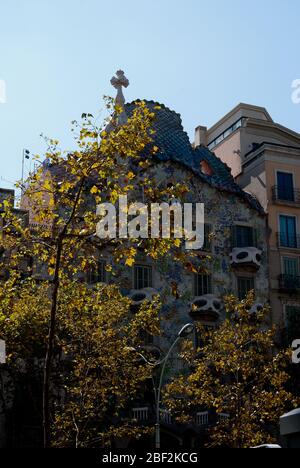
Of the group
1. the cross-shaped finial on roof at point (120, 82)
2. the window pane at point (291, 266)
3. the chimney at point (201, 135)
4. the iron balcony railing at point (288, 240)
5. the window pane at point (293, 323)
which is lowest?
the window pane at point (293, 323)

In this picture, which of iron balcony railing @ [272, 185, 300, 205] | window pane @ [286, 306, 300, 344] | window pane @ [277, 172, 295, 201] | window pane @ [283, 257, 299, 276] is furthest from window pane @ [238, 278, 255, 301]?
window pane @ [277, 172, 295, 201]

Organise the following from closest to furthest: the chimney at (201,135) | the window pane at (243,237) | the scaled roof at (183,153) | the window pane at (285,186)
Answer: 1. the scaled roof at (183,153)
2. the window pane at (243,237)
3. the window pane at (285,186)
4. the chimney at (201,135)

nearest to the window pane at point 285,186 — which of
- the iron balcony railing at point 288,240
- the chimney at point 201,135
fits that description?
the iron balcony railing at point 288,240

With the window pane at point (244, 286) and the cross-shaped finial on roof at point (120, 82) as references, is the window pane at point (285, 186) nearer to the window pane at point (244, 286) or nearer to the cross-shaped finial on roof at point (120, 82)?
the window pane at point (244, 286)

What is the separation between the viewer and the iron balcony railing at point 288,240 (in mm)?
36062

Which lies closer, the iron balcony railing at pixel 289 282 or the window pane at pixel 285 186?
the iron balcony railing at pixel 289 282

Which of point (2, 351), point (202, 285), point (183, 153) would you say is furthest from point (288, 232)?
point (2, 351)

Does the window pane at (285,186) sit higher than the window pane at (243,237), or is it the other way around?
the window pane at (285,186)

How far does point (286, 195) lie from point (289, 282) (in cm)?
444

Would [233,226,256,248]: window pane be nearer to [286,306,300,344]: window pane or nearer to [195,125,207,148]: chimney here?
[286,306,300,344]: window pane

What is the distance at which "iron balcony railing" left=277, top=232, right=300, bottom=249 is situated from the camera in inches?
1420

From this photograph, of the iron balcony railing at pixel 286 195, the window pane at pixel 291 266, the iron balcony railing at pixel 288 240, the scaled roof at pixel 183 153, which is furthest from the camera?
the iron balcony railing at pixel 286 195

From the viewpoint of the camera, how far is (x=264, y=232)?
36156mm
